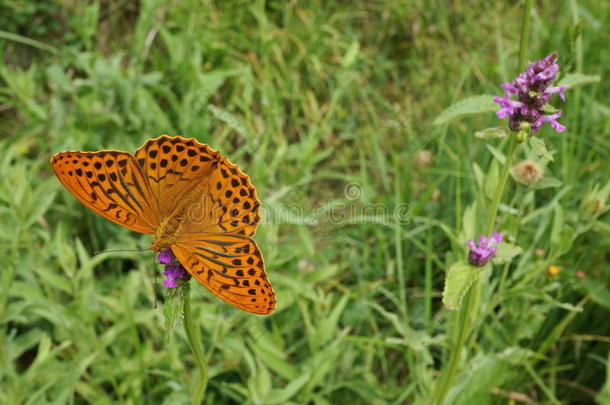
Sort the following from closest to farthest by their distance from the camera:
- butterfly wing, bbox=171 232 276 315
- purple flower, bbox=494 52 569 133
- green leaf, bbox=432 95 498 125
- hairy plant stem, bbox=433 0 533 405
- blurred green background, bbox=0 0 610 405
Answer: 1. butterfly wing, bbox=171 232 276 315
2. purple flower, bbox=494 52 569 133
3. hairy plant stem, bbox=433 0 533 405
4. green leaf, bbox=432 95 498 125
5. blurred green background, bbox=0 0 610 405

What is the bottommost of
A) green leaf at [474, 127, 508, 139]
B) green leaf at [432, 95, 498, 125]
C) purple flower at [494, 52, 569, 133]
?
green leaf at [474, 127, 508, 139]

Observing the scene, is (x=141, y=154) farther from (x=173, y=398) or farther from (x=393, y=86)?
Result: (x=393, y=86)

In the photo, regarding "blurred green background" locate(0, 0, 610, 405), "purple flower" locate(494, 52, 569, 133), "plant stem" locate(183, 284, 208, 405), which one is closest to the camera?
"plant stem" locate(183, 284, 208, 405)

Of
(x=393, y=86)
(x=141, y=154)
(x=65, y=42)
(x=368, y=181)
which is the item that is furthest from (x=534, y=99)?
(x=65, y=42)

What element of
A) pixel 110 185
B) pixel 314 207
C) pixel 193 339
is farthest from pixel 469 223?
pixel 314 207

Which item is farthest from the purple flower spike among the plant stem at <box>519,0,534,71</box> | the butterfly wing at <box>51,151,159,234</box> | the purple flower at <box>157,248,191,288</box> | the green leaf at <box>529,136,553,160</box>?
the plant stem at <box>519,0,534,71</box>

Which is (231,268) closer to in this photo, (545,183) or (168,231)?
(168,231)

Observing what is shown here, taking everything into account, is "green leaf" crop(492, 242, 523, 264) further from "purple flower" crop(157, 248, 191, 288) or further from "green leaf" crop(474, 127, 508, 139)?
"purple flower" crop(157, 248, 191, 288)

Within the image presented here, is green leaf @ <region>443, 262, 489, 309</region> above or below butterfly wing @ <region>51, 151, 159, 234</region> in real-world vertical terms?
below
